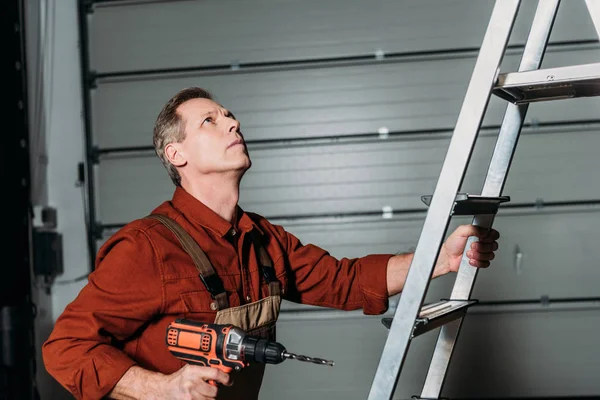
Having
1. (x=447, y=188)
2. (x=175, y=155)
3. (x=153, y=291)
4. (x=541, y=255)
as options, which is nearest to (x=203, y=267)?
(x=153, y=291)

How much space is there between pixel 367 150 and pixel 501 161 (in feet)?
9.30

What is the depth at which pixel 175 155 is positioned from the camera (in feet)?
8.38

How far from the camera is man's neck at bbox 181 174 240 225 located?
2.49 metres

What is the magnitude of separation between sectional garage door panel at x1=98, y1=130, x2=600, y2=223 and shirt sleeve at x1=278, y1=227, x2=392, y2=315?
2309 millimetres

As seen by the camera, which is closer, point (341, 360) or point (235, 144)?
point (235, 144)

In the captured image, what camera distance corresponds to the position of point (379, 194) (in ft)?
16.6

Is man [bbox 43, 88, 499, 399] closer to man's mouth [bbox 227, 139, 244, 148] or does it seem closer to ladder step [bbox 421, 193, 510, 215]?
man's mouth [bbox 227, 139, 244, 148]

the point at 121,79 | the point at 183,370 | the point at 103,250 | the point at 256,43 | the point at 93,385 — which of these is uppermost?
the point at 256,43

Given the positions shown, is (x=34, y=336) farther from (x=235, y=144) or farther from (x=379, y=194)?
(x=235, y=144)

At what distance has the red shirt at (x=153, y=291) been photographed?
6.60 ft

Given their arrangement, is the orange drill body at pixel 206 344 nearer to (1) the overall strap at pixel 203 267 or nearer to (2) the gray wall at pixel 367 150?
(1) the overall strap at pixel 203 267

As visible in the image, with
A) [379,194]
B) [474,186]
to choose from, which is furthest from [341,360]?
[474,186]

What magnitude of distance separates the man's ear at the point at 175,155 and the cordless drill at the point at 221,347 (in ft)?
2.42

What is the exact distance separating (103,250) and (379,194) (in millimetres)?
3130
